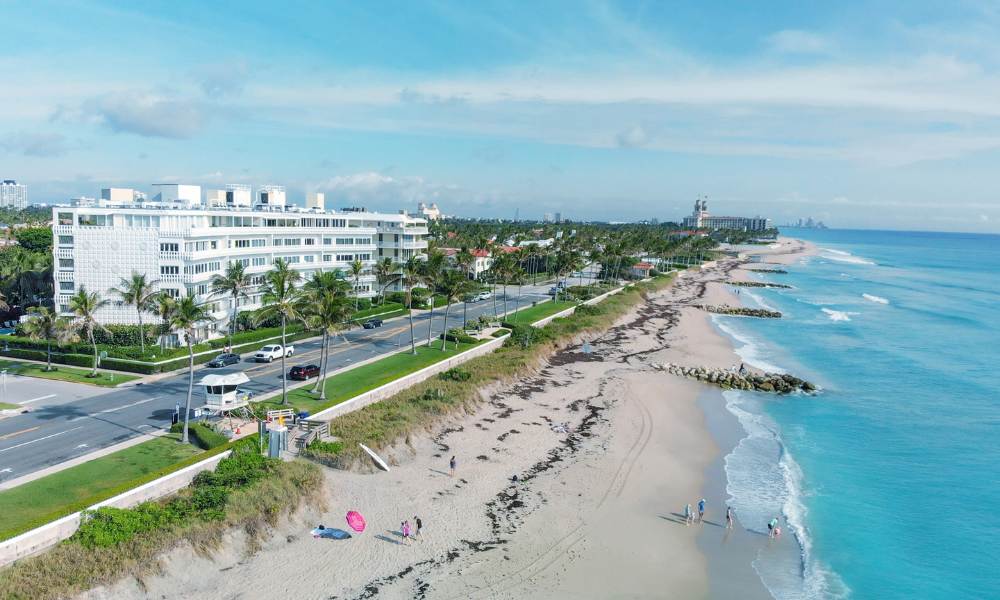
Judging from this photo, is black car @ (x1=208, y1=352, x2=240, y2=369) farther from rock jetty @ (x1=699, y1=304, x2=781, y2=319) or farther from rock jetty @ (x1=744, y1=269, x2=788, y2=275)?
rock jetty @ (x1=744, y1=269, x2=788, y2=275)

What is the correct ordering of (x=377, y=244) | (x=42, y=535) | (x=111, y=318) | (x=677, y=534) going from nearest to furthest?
(x=42, y=535)
(x=677, y=534)
(x=111, y=318)
(x=377, y=244)

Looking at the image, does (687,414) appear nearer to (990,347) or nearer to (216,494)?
(216,494)

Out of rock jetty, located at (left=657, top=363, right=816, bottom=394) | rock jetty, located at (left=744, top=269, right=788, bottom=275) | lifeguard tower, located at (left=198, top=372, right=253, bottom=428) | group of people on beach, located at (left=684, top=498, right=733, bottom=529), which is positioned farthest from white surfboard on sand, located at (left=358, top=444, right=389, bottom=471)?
rock jetty, located at (left=744, top=269, right=788, bottom=275)

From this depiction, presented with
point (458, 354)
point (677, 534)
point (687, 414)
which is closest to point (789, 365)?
point (687, 414)

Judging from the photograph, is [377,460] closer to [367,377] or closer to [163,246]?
[367,377]

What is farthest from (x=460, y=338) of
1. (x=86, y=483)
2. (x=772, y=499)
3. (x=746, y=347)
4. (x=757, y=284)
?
(x=757, y=284)

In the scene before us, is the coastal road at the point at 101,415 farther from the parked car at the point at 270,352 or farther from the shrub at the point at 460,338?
the shrub at the point at 460,338

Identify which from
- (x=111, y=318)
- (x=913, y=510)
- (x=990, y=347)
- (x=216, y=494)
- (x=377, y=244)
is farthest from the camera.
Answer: (x=377, y=244)
